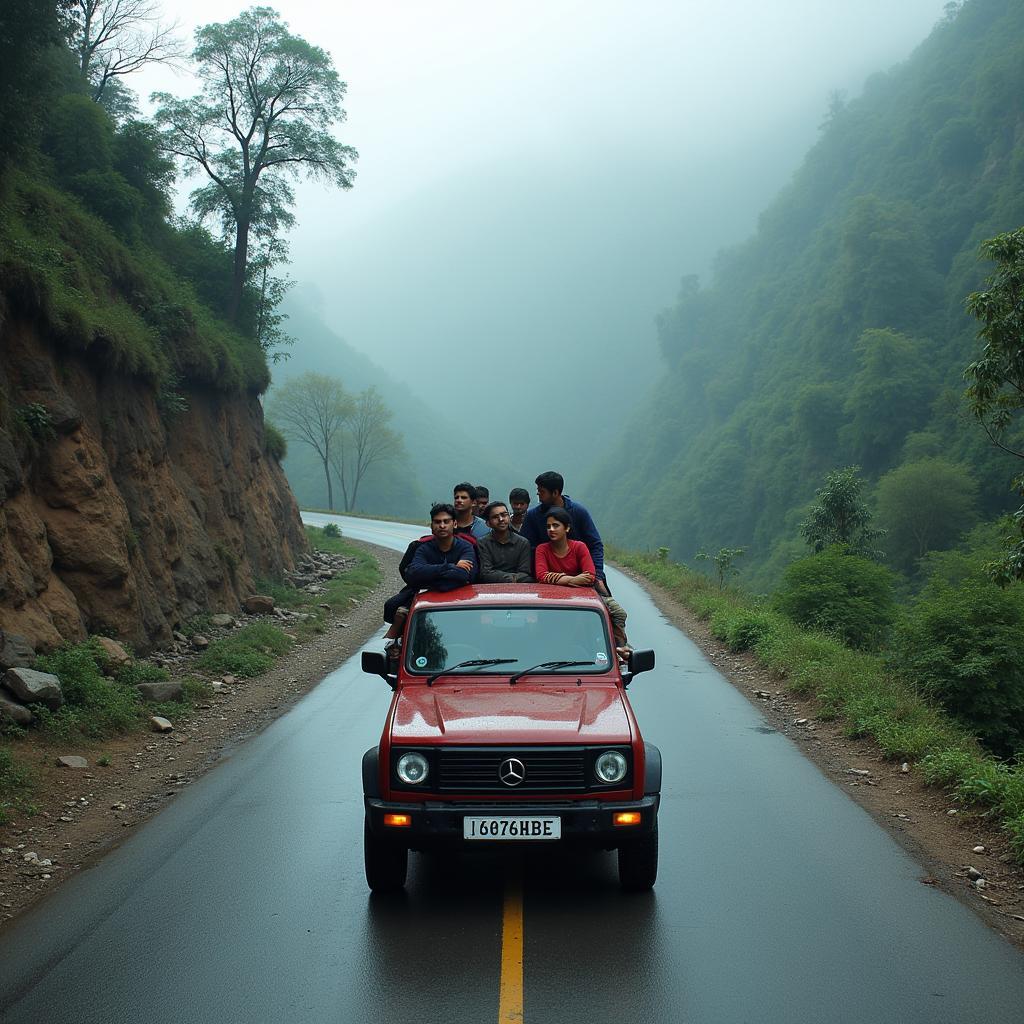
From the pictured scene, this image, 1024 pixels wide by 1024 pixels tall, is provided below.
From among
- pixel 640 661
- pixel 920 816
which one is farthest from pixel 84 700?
pixel 920 816

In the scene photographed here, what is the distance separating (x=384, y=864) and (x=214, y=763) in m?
4.42

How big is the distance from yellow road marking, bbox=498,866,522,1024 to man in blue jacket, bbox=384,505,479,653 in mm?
2086

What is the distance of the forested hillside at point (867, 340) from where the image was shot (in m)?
64.0

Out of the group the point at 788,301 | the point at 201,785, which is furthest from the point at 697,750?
the point at 788,301

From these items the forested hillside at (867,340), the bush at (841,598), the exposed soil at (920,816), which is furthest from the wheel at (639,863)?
the forested hillside at (867,340)

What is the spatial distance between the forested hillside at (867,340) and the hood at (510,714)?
48.5m

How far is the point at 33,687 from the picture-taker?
9.70 m

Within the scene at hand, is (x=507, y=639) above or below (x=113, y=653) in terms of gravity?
above

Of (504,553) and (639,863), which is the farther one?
(504,553)

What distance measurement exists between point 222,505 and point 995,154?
7569 cm

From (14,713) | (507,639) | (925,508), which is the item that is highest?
(925,508)

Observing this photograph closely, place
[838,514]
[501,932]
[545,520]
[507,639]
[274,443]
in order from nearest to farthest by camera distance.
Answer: [501,932] → [507,639] → [545,520] → [274,443] → [838,514]

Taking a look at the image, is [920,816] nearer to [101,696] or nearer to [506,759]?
[506,759]

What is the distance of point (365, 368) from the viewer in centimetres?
16112
